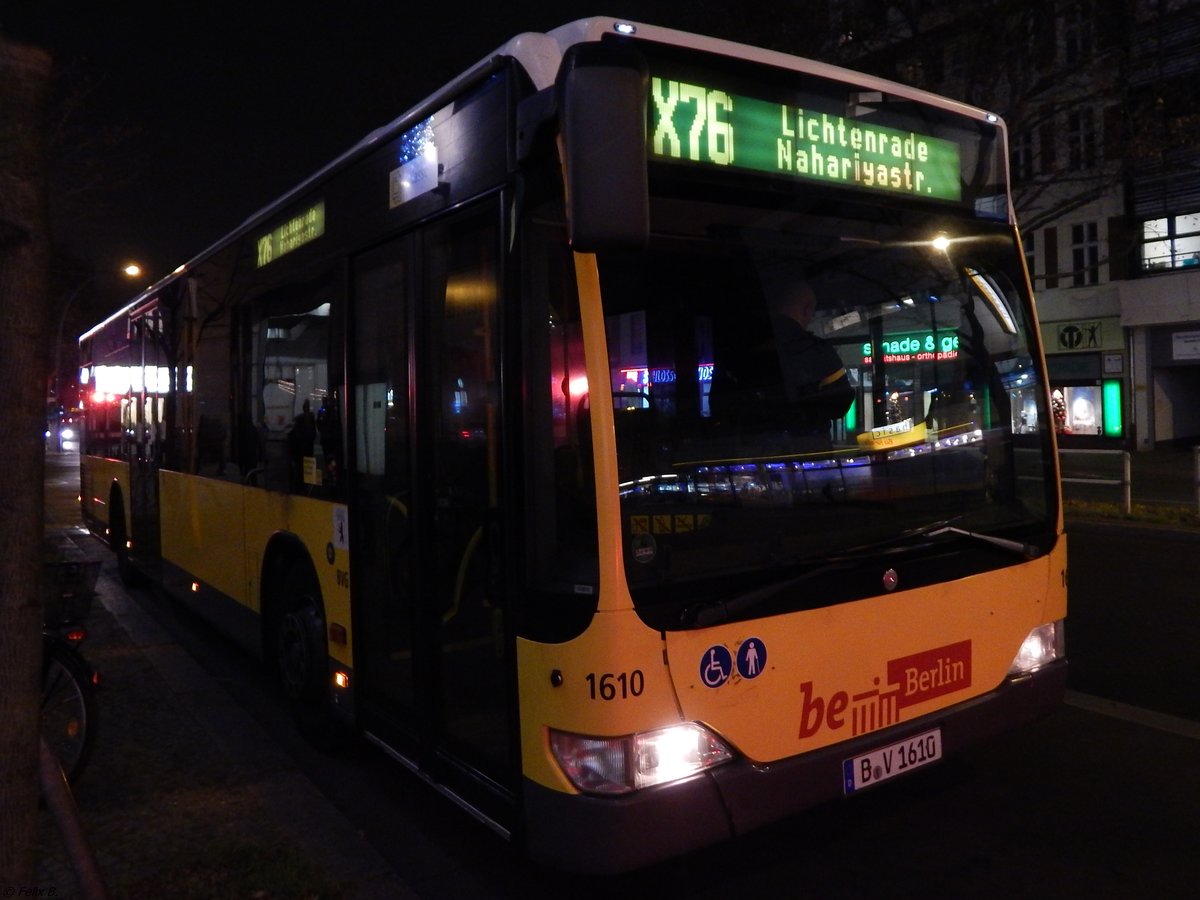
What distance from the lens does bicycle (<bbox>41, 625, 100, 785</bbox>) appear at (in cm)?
481

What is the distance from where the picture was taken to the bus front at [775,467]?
3.37m

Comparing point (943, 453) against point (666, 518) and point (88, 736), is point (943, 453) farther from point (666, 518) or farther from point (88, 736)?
point (88, 736)

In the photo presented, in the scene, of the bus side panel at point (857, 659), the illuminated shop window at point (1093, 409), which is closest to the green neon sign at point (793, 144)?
the bus side panel at point (857, 659)

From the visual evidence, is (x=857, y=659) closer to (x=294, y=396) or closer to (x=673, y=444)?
(x=673, y=444)

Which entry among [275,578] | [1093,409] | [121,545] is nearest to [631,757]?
[275,578]

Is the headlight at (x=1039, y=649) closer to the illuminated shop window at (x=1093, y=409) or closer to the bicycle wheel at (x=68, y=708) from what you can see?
the bicycle wheel at (x=68, y=708)

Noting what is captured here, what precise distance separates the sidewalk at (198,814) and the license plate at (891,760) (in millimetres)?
1742

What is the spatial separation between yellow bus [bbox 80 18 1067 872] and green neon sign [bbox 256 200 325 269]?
0.25 meters

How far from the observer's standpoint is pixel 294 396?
5.86m

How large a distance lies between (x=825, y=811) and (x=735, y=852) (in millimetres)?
586

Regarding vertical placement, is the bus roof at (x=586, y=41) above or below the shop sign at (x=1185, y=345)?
below

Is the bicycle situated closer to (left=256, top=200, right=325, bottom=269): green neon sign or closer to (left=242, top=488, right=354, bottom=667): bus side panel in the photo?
(left=242, top=488, right=354, bottom=667): bus side panel

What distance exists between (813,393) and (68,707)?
12.2ft

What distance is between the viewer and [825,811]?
4.69 metres
